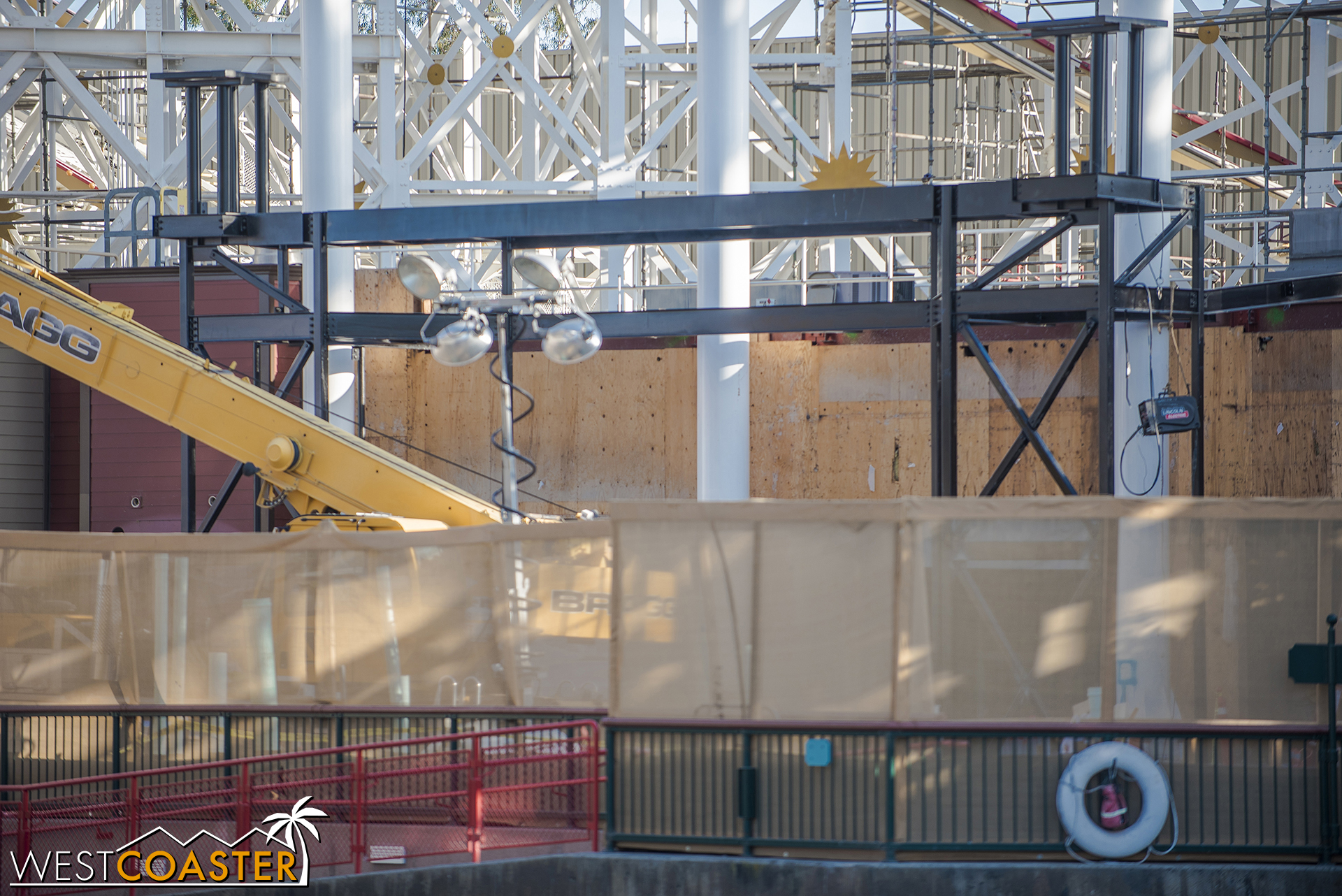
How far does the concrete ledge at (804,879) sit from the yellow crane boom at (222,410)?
167 inches

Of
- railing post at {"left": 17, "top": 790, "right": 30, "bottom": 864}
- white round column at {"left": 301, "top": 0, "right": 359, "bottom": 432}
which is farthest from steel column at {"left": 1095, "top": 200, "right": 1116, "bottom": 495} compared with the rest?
white round column at {"left": 301, "top": 0, "right": 359, "bottom": 432}

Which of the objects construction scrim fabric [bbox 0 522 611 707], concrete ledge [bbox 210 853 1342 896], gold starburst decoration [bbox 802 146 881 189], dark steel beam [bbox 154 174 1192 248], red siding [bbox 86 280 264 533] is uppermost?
gold starburst decoration [bbox 802 146 881 189]

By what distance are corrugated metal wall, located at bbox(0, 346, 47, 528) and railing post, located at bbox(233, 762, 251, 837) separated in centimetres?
1190

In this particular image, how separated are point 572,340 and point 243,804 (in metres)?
4.28

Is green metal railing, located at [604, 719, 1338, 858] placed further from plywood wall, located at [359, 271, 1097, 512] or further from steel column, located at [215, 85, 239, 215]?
plywood wall, located at [359, 271, 1097, 512]

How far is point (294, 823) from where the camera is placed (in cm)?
988

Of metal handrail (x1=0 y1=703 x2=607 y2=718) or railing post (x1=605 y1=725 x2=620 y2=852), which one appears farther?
metal handrail (x1=0 y1=703 x2=607 y2=718)

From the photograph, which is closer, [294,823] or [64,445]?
[294,823]

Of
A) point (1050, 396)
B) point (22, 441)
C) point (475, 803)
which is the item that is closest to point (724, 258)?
point (1050, 396)

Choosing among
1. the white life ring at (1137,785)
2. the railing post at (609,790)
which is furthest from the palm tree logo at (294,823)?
the white life ring at (1137,785)

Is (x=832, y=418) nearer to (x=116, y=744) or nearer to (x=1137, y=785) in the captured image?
(x=1137, y=785)

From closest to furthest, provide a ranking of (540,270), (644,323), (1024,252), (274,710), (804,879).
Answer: (804,879) < (274,710) < (540,270) < (1024,252) < (644,323)

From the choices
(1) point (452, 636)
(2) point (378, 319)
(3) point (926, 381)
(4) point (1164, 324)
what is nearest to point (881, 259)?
(3) point (926, 381)

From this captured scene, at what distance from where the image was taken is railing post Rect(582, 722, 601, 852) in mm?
9305
